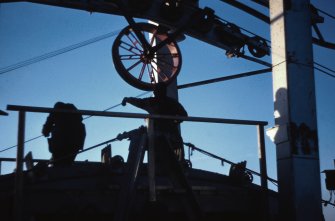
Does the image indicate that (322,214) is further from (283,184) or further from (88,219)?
(88,219)

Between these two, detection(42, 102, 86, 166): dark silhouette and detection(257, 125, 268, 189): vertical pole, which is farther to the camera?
detection(42, 102, 86, 166): dark silhouette

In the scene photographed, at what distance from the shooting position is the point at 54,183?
16.7ft

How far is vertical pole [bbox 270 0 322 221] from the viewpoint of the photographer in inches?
251

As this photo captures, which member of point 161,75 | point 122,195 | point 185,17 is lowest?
point 122,195

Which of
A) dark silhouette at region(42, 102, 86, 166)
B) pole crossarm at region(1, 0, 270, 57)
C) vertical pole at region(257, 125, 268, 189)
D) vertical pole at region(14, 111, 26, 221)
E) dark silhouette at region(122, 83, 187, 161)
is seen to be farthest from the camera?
pole crossarm at region(1, 0, 270, 57)

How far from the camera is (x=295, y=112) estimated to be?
21.8 feet

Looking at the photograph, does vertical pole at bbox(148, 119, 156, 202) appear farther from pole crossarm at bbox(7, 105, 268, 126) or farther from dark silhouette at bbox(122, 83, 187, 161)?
dark silhouette at bbox(122, 83, 187, 161)

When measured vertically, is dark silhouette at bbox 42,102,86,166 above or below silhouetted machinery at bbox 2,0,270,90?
below

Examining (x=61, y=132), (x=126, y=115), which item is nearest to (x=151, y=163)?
(x=126, y=115)

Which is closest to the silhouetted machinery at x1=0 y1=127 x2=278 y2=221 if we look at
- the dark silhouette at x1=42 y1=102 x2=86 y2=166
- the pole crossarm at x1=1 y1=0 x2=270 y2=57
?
the dark silhouette at x1=42 y1=102 x2=86 y2=166

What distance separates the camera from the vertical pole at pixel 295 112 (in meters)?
6.36

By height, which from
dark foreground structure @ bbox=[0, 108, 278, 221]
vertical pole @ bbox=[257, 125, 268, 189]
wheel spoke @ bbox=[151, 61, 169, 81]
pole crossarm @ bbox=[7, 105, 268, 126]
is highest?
wheel spoke @ bbox=[151, 61, 169, 81]

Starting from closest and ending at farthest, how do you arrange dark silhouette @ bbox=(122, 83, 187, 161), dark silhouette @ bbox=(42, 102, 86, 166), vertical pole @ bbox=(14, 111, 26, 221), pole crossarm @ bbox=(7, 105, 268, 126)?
vertical pole @ bbox=(14, 111, 26, 221) → pole crossarm @ bbox=(7, 105, 268, 126) → dark silhouette @ bbox=(122, 83, 187, 161) → dark silhouette @ bbox=(42, 102, 86, 166)

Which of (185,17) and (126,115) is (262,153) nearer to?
(126,115)
